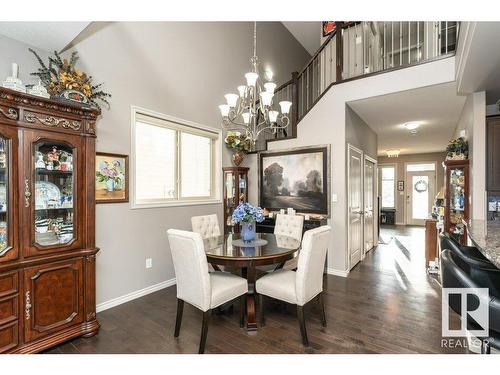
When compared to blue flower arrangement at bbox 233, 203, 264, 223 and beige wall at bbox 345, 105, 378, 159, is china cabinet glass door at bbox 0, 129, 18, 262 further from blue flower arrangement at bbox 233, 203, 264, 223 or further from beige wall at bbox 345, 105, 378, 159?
beige wall at bbox 345, 105, 378, 159

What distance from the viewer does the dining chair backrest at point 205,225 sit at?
3602mm

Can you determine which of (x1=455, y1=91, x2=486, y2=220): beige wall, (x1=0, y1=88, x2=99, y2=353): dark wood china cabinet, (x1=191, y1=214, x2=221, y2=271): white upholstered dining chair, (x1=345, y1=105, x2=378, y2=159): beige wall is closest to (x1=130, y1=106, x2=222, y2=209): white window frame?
(x1=191, y1=214, x2=221, y2=271): white upholstered dining chair

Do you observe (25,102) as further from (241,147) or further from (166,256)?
(241,147)

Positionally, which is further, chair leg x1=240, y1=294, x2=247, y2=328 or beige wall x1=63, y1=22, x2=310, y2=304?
beige wall x1=63, y1=22, x2=310, y2=304

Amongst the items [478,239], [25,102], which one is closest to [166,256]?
[25,102]

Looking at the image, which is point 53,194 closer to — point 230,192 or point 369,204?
point 230,192

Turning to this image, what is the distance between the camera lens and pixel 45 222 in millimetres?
2287

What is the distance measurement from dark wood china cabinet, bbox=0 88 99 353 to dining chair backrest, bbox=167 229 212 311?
2.84 ft

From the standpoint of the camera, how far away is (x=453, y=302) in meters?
1.57

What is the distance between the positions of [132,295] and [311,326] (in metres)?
2.22

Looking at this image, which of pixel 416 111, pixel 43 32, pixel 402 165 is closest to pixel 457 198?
pixel 416 111

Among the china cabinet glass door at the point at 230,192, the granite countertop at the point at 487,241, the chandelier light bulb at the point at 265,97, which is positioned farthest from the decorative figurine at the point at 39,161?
the granite countertop at the point at 487,241

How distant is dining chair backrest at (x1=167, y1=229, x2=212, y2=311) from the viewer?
2170 millimetres

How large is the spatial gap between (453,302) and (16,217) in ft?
10.2
